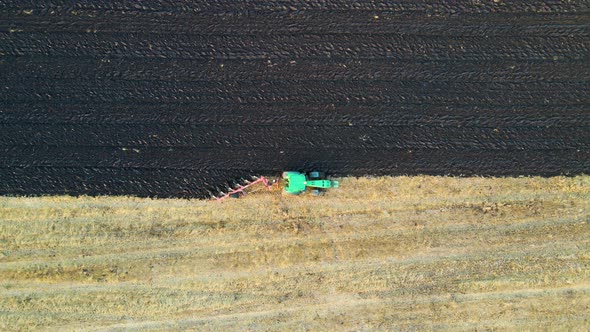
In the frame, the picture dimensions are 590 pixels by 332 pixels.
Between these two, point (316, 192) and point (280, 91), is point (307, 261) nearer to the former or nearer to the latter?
point (316, 192)

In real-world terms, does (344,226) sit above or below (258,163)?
below

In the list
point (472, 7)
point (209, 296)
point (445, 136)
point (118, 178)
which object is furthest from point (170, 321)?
point (472, 7)

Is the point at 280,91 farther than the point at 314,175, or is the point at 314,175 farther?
the point at 280,91

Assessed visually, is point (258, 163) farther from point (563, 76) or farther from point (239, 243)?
point (563, 76)

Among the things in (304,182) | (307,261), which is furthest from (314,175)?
(307,261)

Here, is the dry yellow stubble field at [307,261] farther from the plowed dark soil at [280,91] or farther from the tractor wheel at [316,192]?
the plowed dark soil at [280,91]

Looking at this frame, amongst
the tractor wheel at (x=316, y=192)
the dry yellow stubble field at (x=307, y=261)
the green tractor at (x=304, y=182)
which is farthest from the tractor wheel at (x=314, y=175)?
the dry yellow stubble field at (x=307, y=261)

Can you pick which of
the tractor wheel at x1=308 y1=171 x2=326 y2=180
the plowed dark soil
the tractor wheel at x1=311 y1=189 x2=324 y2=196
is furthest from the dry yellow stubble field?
the plowed dark soil
